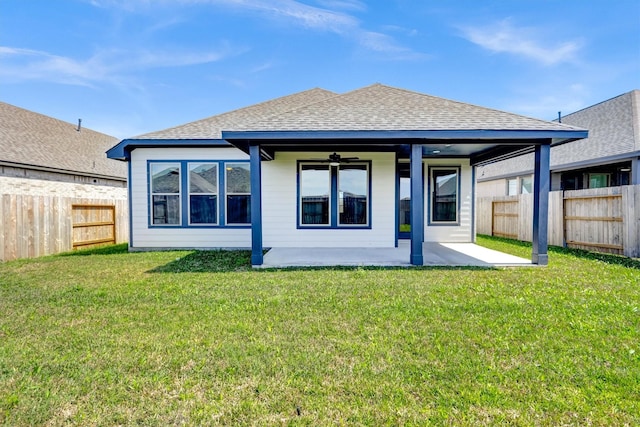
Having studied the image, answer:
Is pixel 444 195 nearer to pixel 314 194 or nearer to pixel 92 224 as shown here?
pixel 314 194

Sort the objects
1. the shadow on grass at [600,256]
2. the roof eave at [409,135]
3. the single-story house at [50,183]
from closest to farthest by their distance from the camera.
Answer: the roof eave at [409,135]
the shadow on grass at [600,256]
the single-story house at [50,183]

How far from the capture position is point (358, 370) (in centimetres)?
271

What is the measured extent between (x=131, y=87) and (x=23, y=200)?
11065 millimetres

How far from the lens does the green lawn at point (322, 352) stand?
2211 millimetres

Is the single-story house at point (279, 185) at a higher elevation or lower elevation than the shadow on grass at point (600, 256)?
higher

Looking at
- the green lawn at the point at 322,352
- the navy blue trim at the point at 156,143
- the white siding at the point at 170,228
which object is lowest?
the green lawn at the point at 322,352

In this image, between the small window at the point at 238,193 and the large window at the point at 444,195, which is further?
the large window at the point at 444,195

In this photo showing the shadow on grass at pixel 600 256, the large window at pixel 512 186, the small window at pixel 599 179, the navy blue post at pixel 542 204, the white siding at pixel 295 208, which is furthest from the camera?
the large window at pixel 512 186

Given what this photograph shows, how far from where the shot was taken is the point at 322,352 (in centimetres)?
303

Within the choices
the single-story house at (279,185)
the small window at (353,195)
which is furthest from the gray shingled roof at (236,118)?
the small window at (353,195)

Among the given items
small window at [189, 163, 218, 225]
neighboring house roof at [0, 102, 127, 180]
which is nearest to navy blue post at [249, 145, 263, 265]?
small window at [189, 163, 218, 225]

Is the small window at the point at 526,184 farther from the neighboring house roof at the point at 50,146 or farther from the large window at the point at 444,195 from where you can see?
the neighboring house roof at the point at 50,146

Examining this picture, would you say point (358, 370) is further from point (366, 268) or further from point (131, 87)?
point (131, 87)

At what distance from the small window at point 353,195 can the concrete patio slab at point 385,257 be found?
0.90 meters
